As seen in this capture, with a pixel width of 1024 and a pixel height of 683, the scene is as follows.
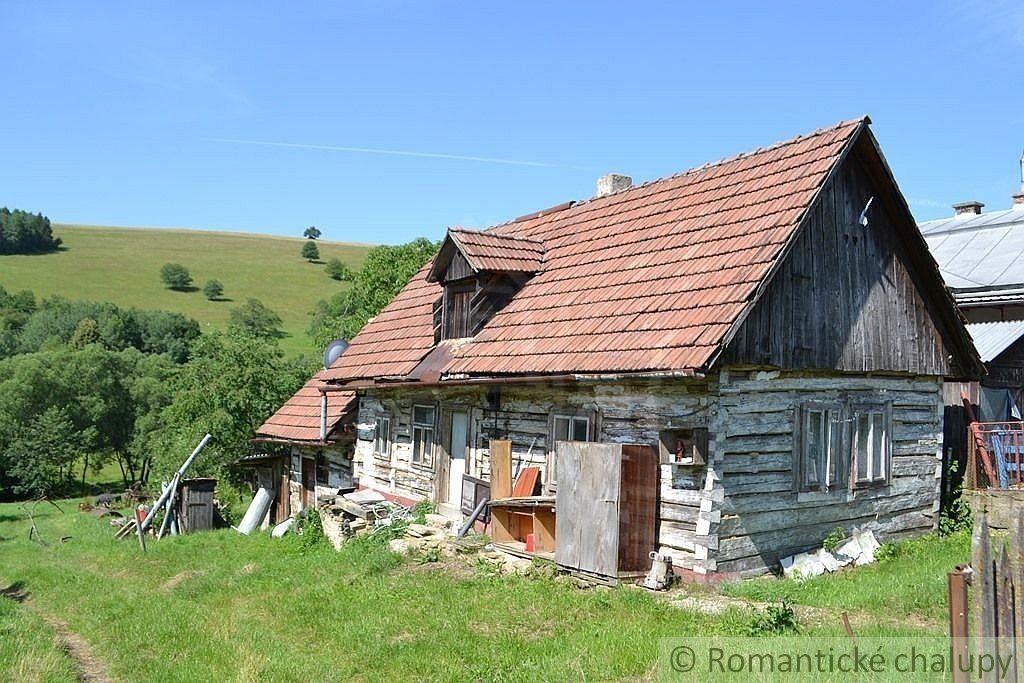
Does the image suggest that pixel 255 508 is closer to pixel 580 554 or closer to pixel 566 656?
pixel 580 554

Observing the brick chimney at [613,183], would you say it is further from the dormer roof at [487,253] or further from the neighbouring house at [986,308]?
the neighbouring house at [986,308]

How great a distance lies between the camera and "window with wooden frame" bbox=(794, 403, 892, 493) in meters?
12.3

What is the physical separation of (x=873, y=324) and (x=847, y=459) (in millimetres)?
2070

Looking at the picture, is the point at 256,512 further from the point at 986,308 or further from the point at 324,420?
the point at 986,308

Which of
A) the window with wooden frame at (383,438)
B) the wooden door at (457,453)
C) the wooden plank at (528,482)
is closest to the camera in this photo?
the wooden plank at (528,482)

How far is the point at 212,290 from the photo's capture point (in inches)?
2977

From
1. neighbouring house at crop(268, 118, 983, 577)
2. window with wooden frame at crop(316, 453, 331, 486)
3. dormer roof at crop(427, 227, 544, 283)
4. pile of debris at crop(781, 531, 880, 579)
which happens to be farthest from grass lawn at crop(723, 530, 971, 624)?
window with wooden frame at crop(316, 453, 331, 486)

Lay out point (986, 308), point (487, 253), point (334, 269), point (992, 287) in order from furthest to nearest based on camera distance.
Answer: point (334, 269), point (986, 308), point (992, 287), point (487, 253)

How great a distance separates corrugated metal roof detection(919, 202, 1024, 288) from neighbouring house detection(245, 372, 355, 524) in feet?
48.2

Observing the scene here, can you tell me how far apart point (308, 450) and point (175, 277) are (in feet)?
199

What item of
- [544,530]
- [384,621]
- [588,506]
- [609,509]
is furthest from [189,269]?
[609,509]

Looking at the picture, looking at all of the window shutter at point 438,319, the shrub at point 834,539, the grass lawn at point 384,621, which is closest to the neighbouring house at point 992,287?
the shrub at point 834,539

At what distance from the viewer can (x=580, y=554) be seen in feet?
37.4

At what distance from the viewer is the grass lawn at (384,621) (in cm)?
868
